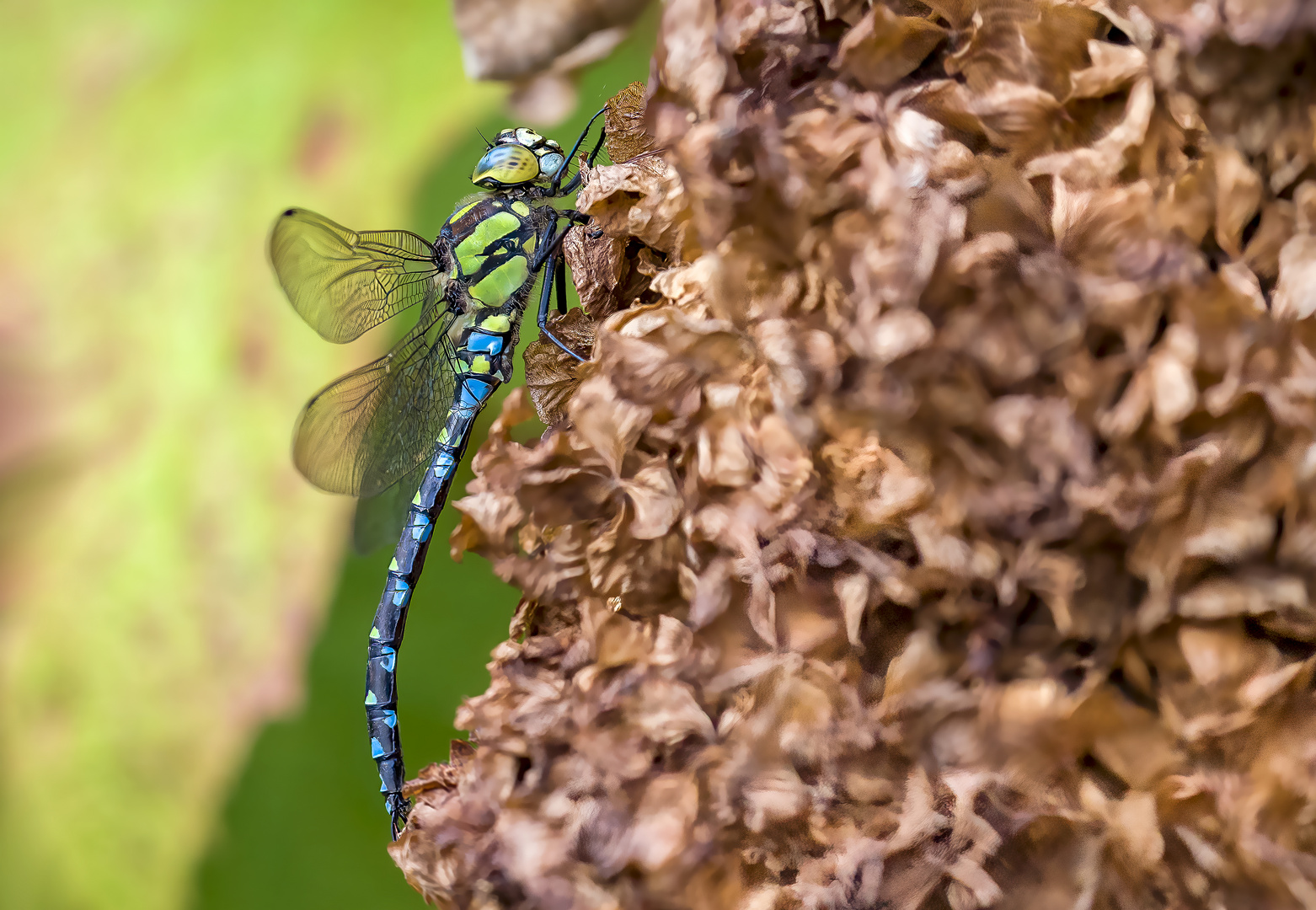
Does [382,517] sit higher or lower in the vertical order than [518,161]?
lower

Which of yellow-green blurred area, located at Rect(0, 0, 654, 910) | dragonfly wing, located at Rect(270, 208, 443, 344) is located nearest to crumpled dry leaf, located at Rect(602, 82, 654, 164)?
yellow-green blurred area, located at Rect(0, 0, 654, 910)

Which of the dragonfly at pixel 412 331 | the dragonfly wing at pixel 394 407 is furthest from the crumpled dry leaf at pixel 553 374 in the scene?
the dragonfly wing at pixel 394 407

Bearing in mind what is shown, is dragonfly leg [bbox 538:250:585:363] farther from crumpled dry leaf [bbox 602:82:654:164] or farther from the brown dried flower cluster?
the brown dried flower cluster

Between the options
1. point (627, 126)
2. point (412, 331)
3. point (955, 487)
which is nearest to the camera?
point (955, 487)

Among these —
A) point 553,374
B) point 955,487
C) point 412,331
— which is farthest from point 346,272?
point 955,487

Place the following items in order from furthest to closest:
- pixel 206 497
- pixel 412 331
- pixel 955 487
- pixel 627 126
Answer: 1. pixel 412 331
2. pixel 206 497
3. pixel 627 126
4. pixel 955 487

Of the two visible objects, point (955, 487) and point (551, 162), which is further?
point (551, 162)

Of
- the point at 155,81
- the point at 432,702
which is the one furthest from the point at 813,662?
the point at 155,81

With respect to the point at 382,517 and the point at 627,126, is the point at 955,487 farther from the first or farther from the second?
the point at 382,517
